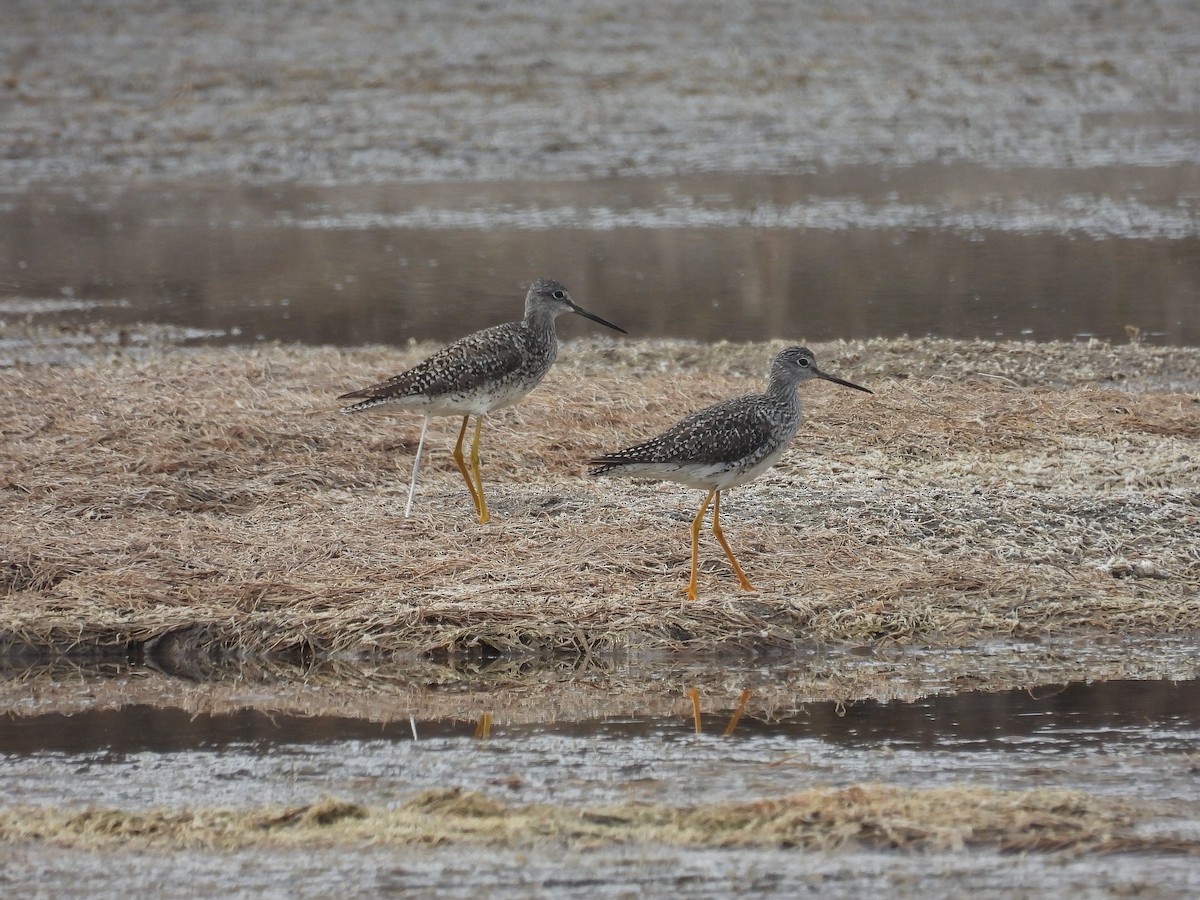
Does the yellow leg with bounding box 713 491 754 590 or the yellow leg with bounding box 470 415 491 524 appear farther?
the yellow leg with bounding box 470 415 491 524

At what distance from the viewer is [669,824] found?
6234mm


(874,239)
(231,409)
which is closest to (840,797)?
(231,409)

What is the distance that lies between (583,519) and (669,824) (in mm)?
3840

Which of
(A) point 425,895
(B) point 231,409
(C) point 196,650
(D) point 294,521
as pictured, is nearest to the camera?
(A) point 425,895

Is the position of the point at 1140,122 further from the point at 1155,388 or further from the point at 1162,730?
the point at 1162,730

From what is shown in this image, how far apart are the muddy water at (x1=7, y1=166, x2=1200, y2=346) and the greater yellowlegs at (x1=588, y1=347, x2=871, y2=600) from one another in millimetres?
5754

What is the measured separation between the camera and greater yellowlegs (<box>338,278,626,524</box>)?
409 inches

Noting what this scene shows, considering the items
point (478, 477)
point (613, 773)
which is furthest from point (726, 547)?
point (613, 773)

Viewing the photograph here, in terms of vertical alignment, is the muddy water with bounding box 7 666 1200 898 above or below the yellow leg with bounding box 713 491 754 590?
below

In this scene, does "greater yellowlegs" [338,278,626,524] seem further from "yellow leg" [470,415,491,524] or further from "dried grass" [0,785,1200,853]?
"dried grass" [0,785,1200,853]

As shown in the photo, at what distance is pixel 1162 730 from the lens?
23.7ft

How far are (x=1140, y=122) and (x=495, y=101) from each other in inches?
357

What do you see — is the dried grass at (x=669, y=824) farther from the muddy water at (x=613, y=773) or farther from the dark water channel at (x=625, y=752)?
the dark water channel at (x=625, y=752)

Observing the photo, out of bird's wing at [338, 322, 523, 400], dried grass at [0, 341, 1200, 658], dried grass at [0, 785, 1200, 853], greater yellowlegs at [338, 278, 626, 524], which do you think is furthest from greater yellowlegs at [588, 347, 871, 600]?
dried grass at [0, 785, 1200, 853]
